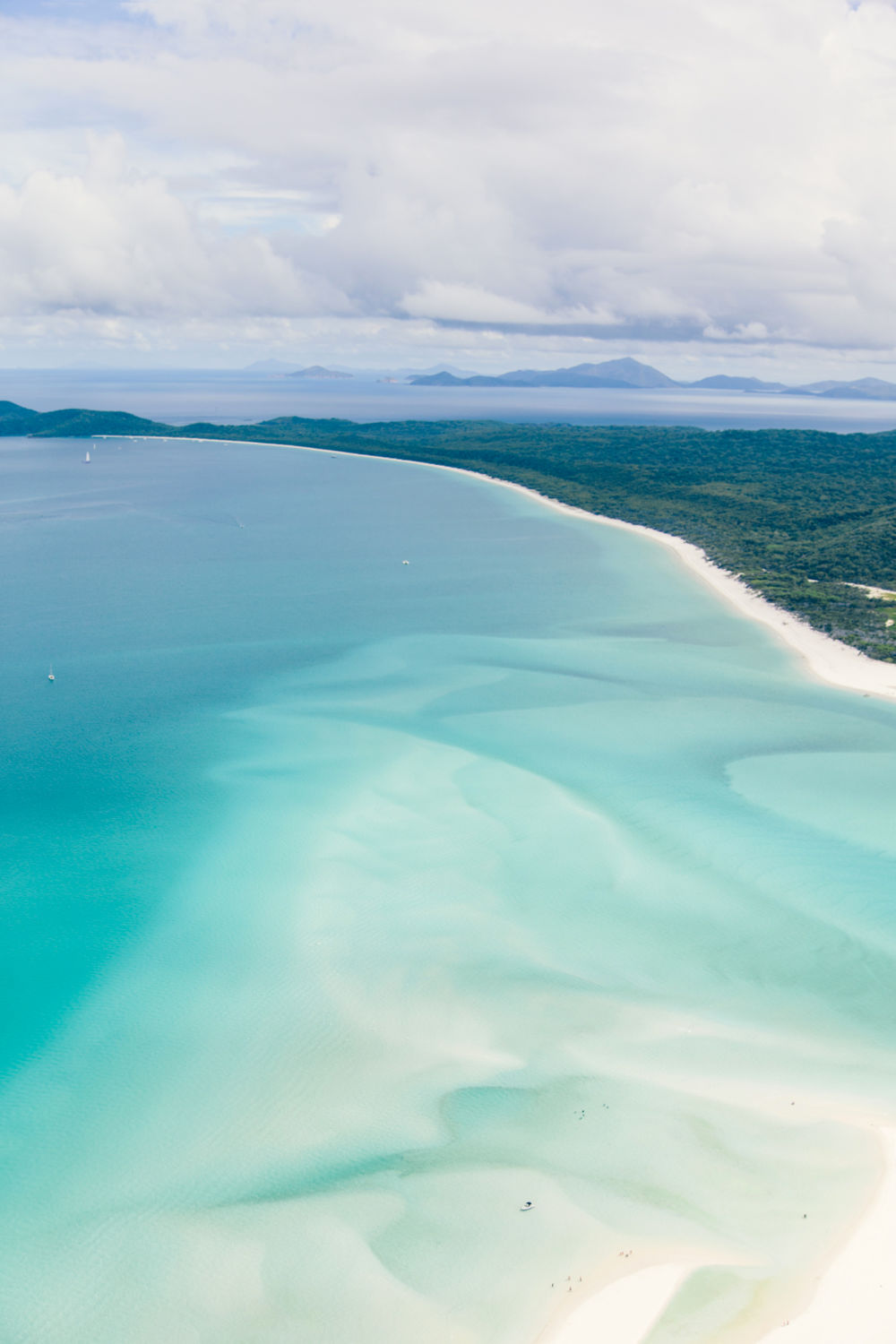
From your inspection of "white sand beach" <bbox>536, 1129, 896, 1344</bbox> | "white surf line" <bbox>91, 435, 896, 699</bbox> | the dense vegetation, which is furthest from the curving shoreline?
the dense vegetation

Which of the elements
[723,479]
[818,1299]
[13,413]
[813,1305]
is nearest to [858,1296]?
[818,1299]

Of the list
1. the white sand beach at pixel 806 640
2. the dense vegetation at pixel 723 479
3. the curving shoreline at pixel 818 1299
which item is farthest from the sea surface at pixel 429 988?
the dense vegetation at pixel 723 479

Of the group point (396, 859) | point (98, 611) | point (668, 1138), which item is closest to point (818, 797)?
point (396, 859)

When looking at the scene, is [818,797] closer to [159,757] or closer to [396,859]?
[396,859]

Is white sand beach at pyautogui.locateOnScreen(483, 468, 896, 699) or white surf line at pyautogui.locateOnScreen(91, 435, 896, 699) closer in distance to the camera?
white sand beach at pyautogui.locateOnScreen(483, 468, 896, 699)

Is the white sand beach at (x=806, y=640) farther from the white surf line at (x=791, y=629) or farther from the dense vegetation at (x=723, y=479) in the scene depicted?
the dense vegetation at (x=723, y=479)

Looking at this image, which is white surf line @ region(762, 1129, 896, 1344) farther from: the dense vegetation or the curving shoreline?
the dense vegetation
